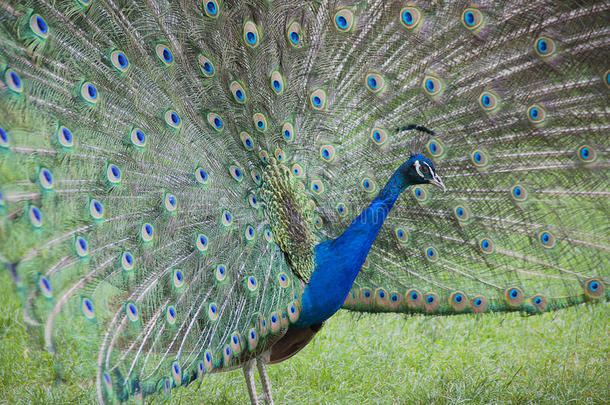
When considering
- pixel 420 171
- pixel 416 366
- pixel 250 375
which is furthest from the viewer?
pixel 416 366

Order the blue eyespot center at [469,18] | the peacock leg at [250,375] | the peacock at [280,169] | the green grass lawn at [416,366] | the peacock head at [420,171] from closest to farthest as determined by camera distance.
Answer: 1. the peacock at [280,169]
2. the blue eyespot center at [469,18]
3. the peacock head at [420,171]
4. the peacock leg at [250,375]
5. the green grass lawn at [416,366]

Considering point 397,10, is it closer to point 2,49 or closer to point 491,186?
point 491,186

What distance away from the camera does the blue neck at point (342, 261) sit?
2945 millimetres

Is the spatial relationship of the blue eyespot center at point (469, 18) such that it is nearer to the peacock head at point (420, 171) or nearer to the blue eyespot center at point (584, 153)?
the peacock head at point (420, 171)

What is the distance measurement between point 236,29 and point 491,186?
148 centimetres

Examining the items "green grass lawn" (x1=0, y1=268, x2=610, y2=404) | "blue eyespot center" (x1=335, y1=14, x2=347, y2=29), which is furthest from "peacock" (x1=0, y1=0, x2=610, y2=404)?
"green grass lawn" (x1=0, y1=268, x2=610, y2=404)

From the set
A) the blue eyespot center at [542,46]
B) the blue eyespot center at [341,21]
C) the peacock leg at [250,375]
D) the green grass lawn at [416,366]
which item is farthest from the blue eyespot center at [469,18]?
the peacock leg at [250,375]

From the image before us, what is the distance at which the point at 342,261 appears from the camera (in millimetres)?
2975

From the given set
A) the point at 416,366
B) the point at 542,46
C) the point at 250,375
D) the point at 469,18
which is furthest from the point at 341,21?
the point at 416,366

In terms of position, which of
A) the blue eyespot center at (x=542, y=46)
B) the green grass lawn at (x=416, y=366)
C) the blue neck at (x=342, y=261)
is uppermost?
the blue eyespot center at (x=542, y=46)

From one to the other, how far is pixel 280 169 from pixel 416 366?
178 cm

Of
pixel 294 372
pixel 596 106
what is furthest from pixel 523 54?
pixel 294 372

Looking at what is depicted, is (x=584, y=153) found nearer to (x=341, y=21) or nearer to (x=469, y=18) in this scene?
(x=469, y=18)

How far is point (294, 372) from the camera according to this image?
3.93 meters
